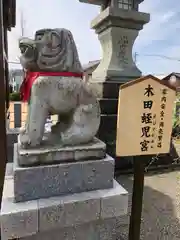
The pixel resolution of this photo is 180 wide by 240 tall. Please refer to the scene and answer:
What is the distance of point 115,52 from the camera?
3.39 metres

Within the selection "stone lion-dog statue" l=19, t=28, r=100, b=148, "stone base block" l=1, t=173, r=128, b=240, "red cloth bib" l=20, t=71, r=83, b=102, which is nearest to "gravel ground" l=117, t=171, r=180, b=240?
"stone base block" l=1, t=173, r=128, b=240

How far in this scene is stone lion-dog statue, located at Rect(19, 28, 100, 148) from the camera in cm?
146

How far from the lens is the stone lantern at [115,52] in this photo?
325 cm

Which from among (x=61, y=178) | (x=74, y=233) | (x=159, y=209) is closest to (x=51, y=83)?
(x=61, y=178)

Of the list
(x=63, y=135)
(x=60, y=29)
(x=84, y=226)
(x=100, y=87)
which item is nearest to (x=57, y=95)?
(x=63, y=135)

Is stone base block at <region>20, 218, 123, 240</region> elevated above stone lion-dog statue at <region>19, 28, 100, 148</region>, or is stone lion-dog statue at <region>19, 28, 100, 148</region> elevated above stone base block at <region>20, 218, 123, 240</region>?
stone lion-dog statue at <region>19, 28, 100, 148</region>

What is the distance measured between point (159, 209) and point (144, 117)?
162cm

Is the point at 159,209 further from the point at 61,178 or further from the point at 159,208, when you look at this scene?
the point at 61,178

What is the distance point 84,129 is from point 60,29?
0.77 metres


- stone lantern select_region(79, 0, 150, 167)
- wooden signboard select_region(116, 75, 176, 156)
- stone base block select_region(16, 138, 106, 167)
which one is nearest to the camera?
wooden signboard select_region(116, 75, 176, 156)

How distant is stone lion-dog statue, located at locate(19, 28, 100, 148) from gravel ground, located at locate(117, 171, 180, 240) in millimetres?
1272

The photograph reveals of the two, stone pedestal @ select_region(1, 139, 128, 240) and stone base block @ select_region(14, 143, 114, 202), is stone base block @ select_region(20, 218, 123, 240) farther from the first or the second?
stone base block @ select_region(14, 143, 114, 202)

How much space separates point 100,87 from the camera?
3430 mm

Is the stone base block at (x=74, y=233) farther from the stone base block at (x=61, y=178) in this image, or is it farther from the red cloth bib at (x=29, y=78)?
the red cloth bib at (x=29, y=78)
